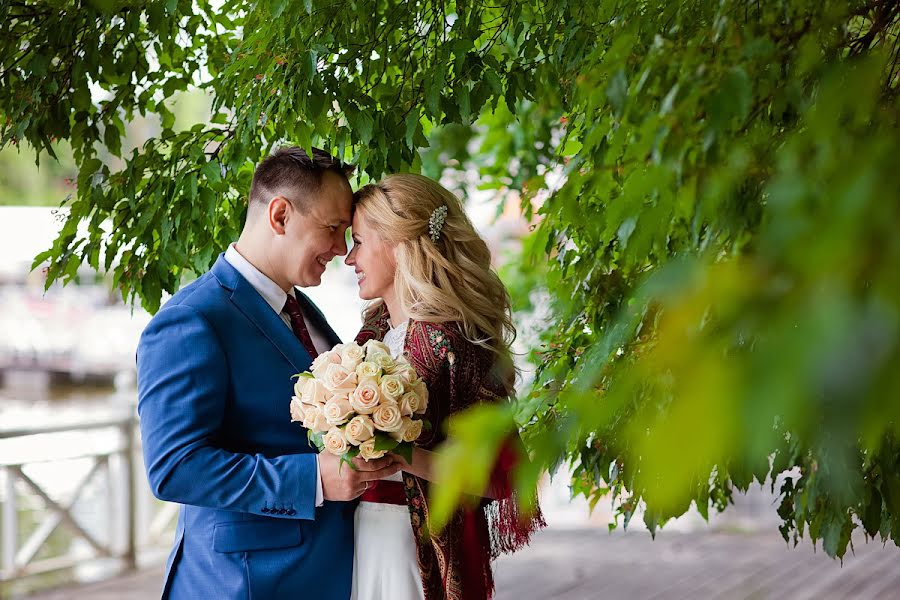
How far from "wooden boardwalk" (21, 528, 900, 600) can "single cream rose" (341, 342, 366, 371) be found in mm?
4447

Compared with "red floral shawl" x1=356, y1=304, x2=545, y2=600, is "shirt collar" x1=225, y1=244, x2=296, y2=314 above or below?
above

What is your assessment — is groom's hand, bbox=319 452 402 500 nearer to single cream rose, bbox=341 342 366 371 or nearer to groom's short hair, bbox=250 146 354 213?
single cream rose, bbox=341 342 366 371

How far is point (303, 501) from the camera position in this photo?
2.11 m

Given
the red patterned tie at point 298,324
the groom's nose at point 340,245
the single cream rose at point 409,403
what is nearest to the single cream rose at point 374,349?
the single cream rose at point 409,403

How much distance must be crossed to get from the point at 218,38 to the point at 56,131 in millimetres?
694

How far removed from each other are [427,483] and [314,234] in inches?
28.1

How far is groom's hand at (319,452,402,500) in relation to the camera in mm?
2062

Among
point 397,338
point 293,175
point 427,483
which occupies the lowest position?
A: point 427,483

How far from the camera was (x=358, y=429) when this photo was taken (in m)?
1.94

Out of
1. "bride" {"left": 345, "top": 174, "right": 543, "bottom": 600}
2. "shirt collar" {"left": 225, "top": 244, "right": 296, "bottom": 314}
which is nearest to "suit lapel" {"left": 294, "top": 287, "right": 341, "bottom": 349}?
"bride" {"left": 345, "top": 174, "right": 543, "bottom": 600}

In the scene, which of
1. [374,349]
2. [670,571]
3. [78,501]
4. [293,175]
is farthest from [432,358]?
[670,571]

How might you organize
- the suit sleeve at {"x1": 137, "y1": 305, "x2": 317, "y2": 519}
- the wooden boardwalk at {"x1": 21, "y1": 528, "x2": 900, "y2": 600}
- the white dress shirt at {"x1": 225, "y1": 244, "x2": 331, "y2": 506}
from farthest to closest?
1. the wooden boardwalk at {"x1": 21, "y1": 528, "x2": 900, "y2": 600}
2. the white dress shirt at {"x1": 225, "y1": 244, "x2": 331, "y2": 506}
3. the suit sleeve at {"x1": 137, "y1": 305, "x2": 317, "y2": 519}

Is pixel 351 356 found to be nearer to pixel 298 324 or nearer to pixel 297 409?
pixel 297 409

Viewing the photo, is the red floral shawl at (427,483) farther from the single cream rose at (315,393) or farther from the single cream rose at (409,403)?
the single cream rose at (315,393)
